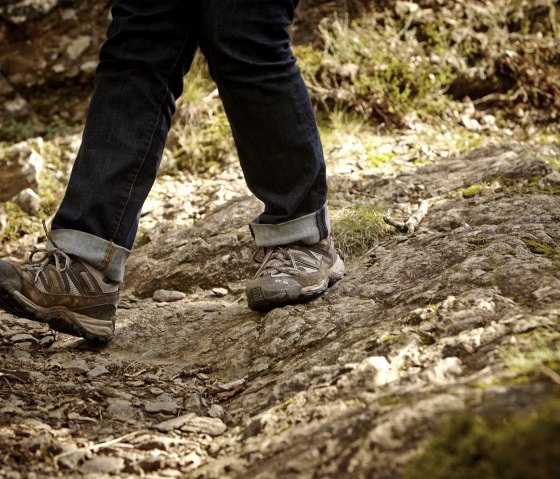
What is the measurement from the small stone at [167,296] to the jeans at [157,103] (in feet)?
2.35

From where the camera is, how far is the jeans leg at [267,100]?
2100mm

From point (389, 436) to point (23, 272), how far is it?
1464mm

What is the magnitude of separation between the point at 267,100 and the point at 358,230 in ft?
3.65

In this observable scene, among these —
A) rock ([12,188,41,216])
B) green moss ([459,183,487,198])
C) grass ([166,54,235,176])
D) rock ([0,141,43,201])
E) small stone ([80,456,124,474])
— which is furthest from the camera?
grass ([166,54,235,176])

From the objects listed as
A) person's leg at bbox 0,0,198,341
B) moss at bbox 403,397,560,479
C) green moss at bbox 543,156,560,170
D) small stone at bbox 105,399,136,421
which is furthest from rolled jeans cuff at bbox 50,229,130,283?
green moss at bbox 543,156,560,170

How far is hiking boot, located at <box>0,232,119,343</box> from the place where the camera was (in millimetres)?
2090

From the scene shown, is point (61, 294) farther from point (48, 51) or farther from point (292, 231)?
point (48, 51)

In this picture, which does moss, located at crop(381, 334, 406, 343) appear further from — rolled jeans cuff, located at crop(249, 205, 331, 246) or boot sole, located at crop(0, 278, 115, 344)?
boot sole, located at crop(0, 278, 115, 344)

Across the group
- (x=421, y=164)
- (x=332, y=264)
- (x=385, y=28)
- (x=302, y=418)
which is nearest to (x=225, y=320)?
(x=332, y=264)

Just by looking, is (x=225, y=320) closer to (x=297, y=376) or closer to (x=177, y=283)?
(x=177, y=283)

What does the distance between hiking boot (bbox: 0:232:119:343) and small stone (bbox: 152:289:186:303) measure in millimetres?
667

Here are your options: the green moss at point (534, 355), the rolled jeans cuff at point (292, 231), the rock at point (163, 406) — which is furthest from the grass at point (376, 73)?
the green moss at point (534, 355)

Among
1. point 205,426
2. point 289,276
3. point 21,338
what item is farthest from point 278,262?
point 21,338

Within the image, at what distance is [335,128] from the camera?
4414mm
